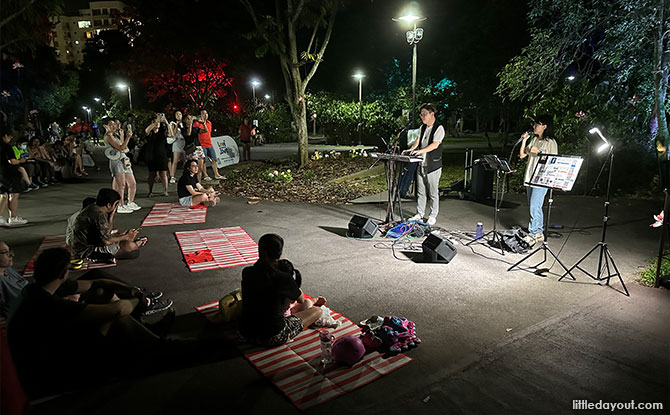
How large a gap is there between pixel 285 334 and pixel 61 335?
1.78 meters

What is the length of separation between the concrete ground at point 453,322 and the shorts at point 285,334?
9.5 inches

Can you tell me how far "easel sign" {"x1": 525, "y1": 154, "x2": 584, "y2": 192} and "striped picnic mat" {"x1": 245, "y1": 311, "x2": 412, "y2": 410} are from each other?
3559 millimetres

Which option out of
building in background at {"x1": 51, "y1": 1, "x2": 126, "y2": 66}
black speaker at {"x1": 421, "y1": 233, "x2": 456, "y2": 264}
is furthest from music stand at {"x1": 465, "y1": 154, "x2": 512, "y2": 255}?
building in background at {"x1": 51, "y1": 1, "x2": 126, "y2": 66}

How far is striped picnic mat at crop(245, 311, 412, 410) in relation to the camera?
132 inches

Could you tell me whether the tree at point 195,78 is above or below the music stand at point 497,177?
above

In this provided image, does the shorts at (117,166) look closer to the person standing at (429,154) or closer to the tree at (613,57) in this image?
the person standing at (429,154)

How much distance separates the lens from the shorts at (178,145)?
12.2 metres

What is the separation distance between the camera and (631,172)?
38.5ft

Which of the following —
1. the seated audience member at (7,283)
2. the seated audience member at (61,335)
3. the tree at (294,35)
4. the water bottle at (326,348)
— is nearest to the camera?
the seated audience member at (61,335)

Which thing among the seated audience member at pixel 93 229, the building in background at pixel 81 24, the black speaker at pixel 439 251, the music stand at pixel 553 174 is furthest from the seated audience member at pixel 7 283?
the building in background at pixel 81 24

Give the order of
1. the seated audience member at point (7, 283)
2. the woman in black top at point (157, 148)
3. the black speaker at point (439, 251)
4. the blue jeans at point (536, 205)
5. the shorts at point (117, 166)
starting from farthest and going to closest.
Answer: the woman in black top at point (157, 148) → the shorts at point (117, 166) → the blue jeans at point (536, 205) → the black speaker at point (439, 251) → the seated audience member at point (7, 283)

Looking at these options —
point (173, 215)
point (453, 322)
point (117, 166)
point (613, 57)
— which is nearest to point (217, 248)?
point (173, 215)

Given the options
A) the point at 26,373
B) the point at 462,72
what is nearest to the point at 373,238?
the point at 26,373

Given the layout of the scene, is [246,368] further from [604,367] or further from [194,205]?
[194,205]
